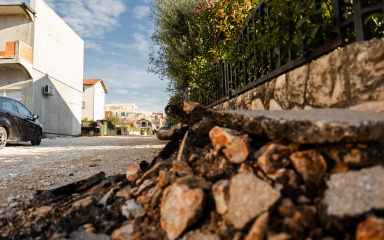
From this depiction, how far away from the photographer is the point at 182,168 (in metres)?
1.69

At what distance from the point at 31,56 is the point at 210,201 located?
616 inches

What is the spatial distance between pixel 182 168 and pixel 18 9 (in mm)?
16174

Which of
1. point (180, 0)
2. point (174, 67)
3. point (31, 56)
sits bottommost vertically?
point (174, 67)

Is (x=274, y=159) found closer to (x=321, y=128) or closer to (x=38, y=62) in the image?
(x=321, y=128)

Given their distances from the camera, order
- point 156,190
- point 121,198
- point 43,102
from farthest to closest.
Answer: point 43,102, point 121,198, point 156,190

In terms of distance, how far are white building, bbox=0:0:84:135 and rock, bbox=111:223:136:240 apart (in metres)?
14.2

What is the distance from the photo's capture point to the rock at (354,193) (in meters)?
1.04

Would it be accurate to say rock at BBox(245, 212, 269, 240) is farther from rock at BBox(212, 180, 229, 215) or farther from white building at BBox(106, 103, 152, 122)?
white building at BBox(106, 103, 152, 122)

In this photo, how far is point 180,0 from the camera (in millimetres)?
9398

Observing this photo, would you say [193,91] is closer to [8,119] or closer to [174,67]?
[174,67]

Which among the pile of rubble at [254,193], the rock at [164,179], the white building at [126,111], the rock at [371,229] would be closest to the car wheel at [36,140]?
the pile of rubble at [254,193]

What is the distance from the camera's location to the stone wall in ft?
5.26

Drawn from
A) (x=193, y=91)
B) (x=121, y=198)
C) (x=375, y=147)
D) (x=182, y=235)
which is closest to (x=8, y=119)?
(x=193, y=91)

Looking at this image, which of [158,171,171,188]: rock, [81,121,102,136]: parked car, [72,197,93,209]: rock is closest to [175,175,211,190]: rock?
[158,171,171,188]: rock
